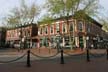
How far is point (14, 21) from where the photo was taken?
53344 mm

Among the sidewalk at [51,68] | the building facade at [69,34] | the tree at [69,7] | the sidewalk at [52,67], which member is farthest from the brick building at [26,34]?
the sidewalk at [51,68]

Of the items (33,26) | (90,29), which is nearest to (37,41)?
(33,26)

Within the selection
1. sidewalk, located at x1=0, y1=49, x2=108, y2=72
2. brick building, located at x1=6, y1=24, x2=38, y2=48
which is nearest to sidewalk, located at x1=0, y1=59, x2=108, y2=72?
sidewalk, located at x1=0, y1=49, x2=108, y2=72

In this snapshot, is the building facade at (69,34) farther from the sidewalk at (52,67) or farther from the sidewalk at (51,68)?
the sidewalk at (51,68)

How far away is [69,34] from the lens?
4816 cm

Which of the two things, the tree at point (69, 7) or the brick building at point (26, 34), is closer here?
the tree at point (69, 7)

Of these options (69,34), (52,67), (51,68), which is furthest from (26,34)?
(51,68)

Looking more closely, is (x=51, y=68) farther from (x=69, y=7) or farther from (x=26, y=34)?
(x=26, y=34)

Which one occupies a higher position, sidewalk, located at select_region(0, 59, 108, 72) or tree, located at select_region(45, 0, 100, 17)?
tree, located at select_region(45, 0, 100, 17)

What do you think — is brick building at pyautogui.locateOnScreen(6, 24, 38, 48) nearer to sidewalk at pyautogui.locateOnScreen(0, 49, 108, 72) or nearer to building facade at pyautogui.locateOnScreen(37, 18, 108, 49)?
building facade at pyautogui.locateOnScreen(37, 18, 108, 49)

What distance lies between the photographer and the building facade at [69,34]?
160ft

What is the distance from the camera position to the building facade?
4865cm

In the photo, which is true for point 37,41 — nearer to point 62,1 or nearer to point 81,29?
point 81,29

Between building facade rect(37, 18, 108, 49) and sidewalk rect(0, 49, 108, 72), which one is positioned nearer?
sidewalk rect(0, 49, 108, 72)
